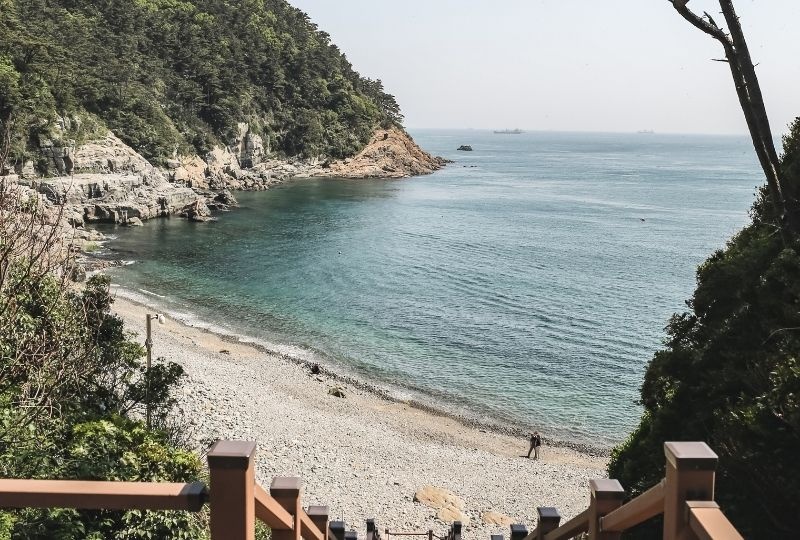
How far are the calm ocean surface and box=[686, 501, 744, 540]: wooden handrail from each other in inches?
963

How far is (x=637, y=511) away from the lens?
2.72m

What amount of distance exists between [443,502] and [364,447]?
4.87 m

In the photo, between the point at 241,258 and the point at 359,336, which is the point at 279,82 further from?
the point at 359,336

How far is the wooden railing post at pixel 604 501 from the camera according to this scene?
321 cm

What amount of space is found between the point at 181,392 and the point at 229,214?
151 ft

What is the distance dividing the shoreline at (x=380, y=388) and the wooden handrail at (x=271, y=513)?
2285cm

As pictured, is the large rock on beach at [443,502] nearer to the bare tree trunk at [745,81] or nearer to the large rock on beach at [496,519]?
the large rock on beach at [496,519]

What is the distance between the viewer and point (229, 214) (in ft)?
223

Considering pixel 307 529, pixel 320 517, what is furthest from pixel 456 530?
pixel 307 529

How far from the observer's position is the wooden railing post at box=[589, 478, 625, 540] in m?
3.21

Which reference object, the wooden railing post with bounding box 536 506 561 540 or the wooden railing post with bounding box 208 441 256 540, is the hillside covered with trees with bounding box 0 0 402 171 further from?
the wooden railing post with bounding box 208 441 256 540

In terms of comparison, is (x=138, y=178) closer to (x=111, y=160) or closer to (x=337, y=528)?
(x=111, y=160)

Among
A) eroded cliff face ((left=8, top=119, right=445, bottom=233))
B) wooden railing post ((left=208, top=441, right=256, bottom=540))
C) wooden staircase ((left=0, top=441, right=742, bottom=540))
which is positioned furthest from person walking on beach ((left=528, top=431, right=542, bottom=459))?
eroded cliff face ((left=8, top=119, right=445, bottom=233))

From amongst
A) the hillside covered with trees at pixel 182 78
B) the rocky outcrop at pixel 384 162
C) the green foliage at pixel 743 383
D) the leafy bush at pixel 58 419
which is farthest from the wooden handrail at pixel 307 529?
the rocky outcrop at pixel 384 162
